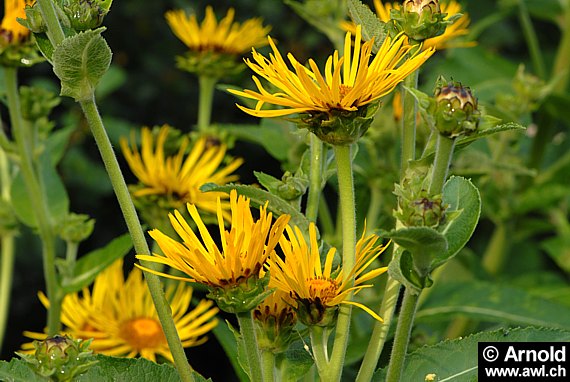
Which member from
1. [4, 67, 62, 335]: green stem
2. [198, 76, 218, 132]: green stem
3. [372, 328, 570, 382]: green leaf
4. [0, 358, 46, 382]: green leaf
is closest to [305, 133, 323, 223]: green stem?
[372, 328, 570, 382]: green leaf

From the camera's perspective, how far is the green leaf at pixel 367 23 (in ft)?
2.41

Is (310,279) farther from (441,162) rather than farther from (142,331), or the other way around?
(142,331)

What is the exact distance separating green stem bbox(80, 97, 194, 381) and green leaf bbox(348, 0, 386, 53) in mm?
212

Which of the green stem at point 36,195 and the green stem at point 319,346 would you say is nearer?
the green stem at point 319,346

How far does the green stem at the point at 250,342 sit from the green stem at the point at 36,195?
39 centimetres

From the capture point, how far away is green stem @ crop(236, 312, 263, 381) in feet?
2.12

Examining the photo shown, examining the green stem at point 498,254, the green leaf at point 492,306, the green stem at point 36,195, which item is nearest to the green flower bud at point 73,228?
the green stem at point 36,195

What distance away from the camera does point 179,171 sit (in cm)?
114

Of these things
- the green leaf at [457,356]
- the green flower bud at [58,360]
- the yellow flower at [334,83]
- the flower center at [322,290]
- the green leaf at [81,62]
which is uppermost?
the green leaf at [81,62]

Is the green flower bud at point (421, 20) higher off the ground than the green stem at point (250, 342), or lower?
higher

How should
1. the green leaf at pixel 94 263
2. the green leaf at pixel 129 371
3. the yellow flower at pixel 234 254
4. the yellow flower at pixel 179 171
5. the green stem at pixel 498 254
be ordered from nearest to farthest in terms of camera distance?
the yellow flower at pixel 234 254 < the green leaf at pixel 129 371 < the green leaf at pixel 94 263 < the yellow flower at pixel 179 171 < the green stem at pixel 498 254

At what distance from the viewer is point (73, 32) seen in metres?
0.71

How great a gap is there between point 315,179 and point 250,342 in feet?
0.59

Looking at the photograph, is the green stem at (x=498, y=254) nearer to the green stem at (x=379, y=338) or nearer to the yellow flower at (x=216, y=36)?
the yellow flower at (x=216, y=36)
